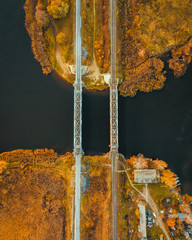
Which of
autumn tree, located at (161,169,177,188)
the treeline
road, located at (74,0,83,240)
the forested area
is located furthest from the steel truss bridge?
autumn tree, located at (161,169,177,188)

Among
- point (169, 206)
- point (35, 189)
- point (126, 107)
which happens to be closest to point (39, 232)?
point (35, 189)

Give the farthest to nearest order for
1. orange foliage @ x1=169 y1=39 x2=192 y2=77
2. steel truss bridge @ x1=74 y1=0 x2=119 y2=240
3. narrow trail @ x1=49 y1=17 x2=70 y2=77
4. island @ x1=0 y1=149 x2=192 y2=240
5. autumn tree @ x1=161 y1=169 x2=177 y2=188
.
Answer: narrow trail @ x1=49 y1=17 x2=70 y2=77, orange foliage @ x1=169 y1=39 x2=192 y2=77, autumn tree @ x1=161 y1=169 x2=177 y2=188, island @ x1=0 y1=149 x2=192 y2=240, steel truss bridge @ x1=74 y1=0 x2=119 y2=240

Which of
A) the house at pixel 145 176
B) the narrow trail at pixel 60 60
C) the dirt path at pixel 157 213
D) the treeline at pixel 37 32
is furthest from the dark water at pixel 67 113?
the dirt path at pixel 157 213

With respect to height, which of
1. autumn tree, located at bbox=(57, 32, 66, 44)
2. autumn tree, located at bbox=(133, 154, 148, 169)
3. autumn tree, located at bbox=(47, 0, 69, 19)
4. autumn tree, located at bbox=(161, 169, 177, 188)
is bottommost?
autumn tree, located at bbox=(161, 169, 177, 188)

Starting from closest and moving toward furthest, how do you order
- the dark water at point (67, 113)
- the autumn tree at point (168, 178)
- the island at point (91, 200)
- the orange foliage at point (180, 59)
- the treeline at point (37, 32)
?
the island at point (91, 200), the autumn tree at point (168, 178), the orange foliage at point (180, 59), the treeline at point (37, 32), the dark water at point (67, 113)

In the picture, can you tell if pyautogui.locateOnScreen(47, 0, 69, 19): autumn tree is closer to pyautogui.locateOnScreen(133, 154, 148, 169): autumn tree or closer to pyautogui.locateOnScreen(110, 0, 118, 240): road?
pyautogui.locateOnScreen(110, 0, 118, 240): road

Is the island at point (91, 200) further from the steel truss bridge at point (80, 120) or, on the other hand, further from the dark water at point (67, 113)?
the dark water at point (67, 113)

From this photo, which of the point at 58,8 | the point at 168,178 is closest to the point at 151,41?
the point at 58,8

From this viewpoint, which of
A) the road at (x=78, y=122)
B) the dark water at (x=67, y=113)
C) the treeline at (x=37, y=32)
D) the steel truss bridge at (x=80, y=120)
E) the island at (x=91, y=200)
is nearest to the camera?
the road at (x=78, y=122)
